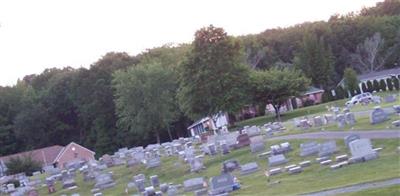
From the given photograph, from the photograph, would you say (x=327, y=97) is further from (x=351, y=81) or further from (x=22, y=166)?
(x=22, y=166)

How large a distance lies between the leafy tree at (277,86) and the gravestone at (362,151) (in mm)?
40752

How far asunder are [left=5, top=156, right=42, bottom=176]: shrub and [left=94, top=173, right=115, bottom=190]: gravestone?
2621 centimetres

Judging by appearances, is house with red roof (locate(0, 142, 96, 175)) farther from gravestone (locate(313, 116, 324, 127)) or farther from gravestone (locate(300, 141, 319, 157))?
gravestone (locate(300, 141, 319, 157))

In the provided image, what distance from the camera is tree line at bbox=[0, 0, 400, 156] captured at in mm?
67062

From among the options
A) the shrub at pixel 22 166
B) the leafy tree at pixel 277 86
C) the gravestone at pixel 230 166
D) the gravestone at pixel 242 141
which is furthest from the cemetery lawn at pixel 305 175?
the shrub at pixel 22 166

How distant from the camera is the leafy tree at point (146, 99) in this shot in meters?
78.2

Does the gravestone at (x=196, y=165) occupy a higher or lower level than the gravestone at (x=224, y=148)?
lower

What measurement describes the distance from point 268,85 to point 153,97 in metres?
17.1

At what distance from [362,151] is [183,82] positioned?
43.6 m

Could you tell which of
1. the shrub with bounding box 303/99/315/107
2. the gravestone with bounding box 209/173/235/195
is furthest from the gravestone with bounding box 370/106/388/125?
the shrub with bounding box 303/99/315/107

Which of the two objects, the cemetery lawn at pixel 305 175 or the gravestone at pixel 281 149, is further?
the gravestone at pixel 281 149

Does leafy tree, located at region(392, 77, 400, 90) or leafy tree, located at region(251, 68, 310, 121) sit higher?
leafy tree, located at region(251, 68, 310, 121)

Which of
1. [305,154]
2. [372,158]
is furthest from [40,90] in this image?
[372,158]

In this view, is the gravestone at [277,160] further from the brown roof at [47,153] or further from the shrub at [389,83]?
the brown roof at [47,153]
